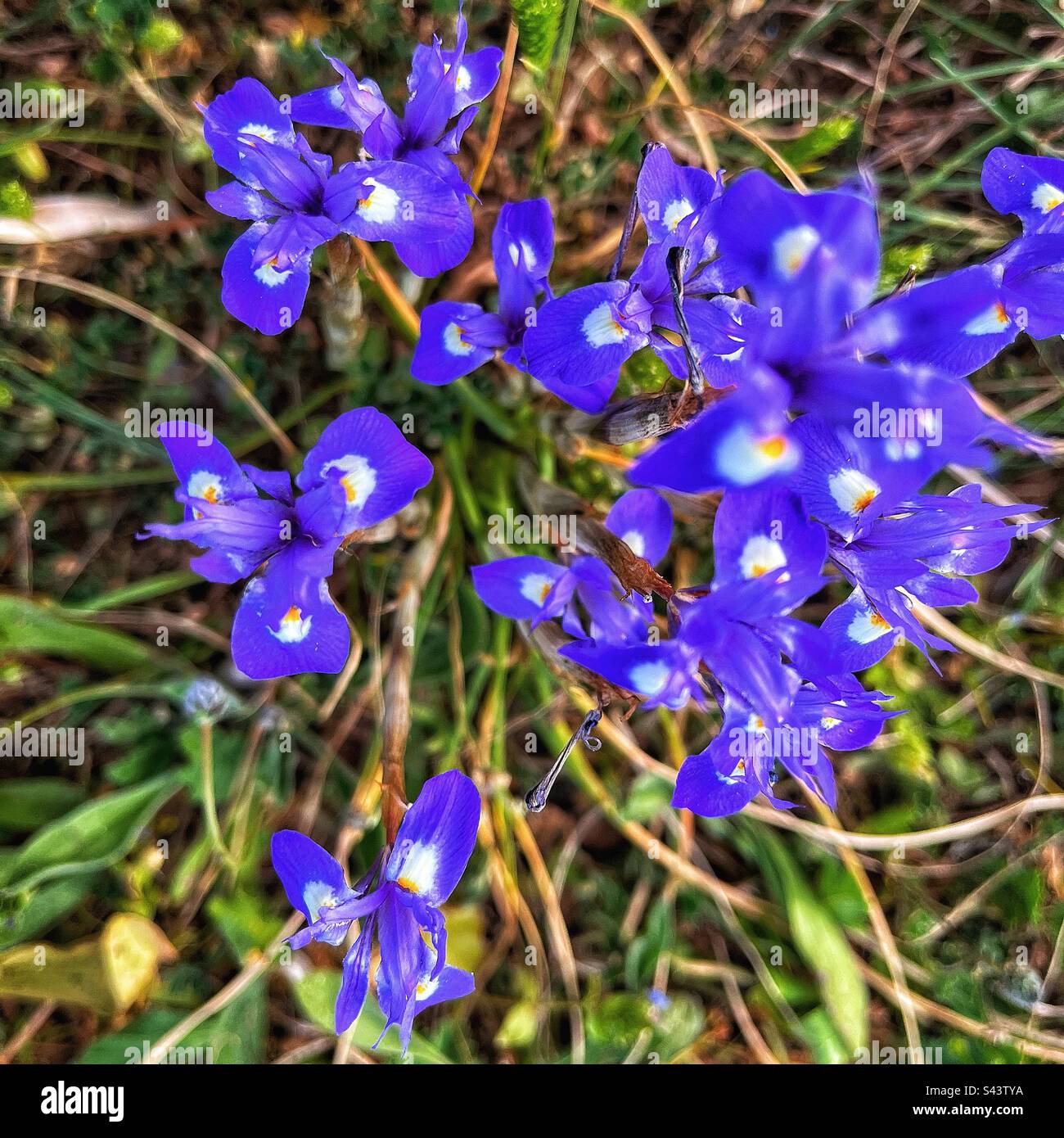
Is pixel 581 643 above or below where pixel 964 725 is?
above

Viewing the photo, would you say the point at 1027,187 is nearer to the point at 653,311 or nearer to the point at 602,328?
the point at 653,311

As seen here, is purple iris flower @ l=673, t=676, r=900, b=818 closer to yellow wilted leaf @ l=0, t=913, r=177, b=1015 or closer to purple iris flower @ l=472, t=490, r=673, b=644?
purple iris flower @ l=472, t=490, r=673, b=644

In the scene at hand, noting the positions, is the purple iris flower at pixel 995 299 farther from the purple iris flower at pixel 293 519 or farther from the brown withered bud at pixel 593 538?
the purple iris flower at pixel 293 519

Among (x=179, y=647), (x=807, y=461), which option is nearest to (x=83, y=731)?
(x=179, y=647)

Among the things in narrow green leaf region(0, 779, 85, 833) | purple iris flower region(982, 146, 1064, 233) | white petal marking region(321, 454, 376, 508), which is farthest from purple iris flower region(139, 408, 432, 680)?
narrow green leaf region(0, 779, 85, 833)

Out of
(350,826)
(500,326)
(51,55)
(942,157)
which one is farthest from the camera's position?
(942,157)

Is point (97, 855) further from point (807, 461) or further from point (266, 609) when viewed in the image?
point (807, 461)

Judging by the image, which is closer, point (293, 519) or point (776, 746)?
point (776, 746)

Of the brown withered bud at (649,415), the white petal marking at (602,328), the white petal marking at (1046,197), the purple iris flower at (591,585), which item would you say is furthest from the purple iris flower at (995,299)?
the purple iris flower at (591,585)

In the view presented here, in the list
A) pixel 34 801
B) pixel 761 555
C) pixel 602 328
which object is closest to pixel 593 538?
pixel 602 328
